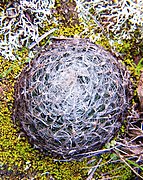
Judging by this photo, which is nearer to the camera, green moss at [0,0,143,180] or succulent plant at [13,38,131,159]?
succulent plant at [13,38,131,159]

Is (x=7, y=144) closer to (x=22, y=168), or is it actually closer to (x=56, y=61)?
(x=22, y=168)

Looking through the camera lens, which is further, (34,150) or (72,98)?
(34,150)

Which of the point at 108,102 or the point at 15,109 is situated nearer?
the point at 108,102

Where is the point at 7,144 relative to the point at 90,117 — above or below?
below

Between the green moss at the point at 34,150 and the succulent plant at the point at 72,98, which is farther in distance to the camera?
the green moss at the point at 34,150

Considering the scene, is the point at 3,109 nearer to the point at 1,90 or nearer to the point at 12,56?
the point at 1,90

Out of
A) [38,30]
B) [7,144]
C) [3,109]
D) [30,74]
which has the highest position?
[38,30]

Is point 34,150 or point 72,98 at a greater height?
point 72,98

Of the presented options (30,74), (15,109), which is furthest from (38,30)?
(15,109)
